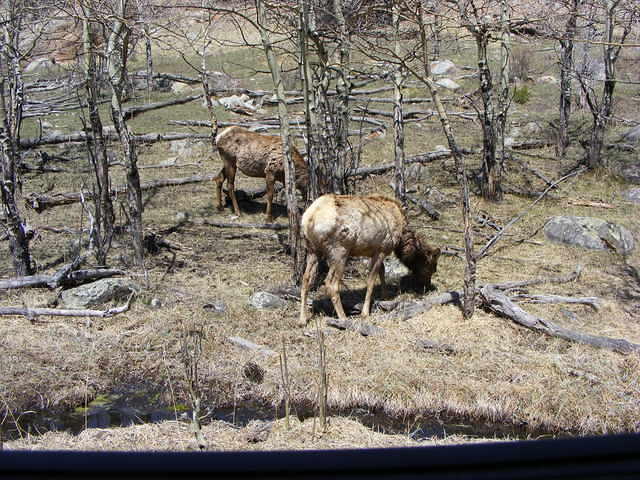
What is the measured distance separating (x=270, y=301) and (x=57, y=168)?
968 cm

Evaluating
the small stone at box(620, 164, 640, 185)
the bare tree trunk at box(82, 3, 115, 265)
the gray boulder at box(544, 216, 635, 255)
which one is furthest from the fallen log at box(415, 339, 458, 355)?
the small stone at box(620, 164, 640, 185)

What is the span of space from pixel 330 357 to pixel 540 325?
2740mm

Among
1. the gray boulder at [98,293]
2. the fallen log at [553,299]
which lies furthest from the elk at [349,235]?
the gray boulder at [98,293]

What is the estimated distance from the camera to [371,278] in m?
9.20

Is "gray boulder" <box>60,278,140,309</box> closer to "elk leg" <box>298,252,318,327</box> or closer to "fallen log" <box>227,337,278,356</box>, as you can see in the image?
"fallen log" <box>227,337,278,356</box>

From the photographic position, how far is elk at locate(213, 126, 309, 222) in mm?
13906

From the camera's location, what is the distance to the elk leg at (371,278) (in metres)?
9.07

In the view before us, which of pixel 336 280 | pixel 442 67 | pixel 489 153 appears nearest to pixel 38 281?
pixel 336 280

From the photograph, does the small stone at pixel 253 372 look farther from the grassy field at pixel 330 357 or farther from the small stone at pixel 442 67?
the small stone at pixel 442 67

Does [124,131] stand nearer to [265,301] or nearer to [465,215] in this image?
[265,301]

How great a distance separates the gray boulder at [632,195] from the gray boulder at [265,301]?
8.97m

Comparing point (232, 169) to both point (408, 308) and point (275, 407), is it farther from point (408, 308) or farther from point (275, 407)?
point (275, 407)

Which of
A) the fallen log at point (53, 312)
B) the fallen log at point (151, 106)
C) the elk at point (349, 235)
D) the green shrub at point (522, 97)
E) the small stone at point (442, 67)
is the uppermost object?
the small stone at point (442, 67)

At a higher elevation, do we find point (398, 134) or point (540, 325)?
point (398, 134)
